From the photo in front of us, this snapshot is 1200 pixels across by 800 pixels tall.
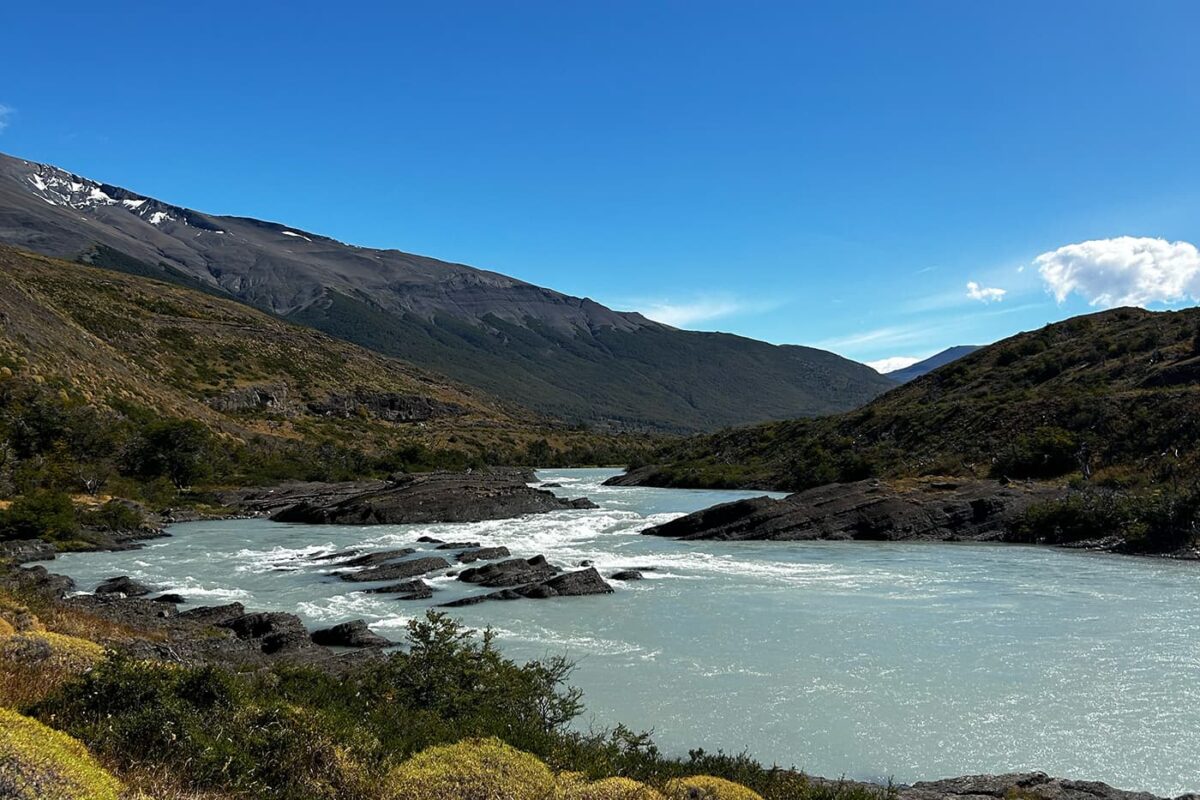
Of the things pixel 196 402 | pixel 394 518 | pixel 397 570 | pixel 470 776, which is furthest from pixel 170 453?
pixel 470 776

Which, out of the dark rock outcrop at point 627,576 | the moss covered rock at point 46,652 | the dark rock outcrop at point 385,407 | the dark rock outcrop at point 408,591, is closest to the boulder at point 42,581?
the dark rock outcrop at point 408,591

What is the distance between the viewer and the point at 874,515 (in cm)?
4441

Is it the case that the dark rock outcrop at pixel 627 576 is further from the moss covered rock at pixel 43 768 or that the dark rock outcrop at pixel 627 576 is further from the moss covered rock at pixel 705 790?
the moss covered rock at pixel 43 768

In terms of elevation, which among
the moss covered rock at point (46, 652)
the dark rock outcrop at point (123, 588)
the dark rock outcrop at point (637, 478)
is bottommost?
the dark rock outcrop at point (123, 588)

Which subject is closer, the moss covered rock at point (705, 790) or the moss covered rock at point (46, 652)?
the moss covered rock at point (705, 790)

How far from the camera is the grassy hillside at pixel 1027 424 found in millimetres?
46812

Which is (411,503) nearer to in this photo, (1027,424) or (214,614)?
(214,614)

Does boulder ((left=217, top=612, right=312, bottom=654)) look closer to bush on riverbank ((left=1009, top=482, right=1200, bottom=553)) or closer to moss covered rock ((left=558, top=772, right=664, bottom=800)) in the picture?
moss covered rock ((left=558, top=772, right=664, bottom=800))

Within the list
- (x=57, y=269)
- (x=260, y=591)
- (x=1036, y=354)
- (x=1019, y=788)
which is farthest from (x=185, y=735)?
(x=57, y=269)

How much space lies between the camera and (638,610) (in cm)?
2552

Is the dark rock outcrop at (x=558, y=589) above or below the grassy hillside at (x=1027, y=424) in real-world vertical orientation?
below

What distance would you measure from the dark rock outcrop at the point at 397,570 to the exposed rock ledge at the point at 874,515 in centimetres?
1764

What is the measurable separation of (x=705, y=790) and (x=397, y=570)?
87.7ft

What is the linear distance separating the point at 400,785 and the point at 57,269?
142 m
